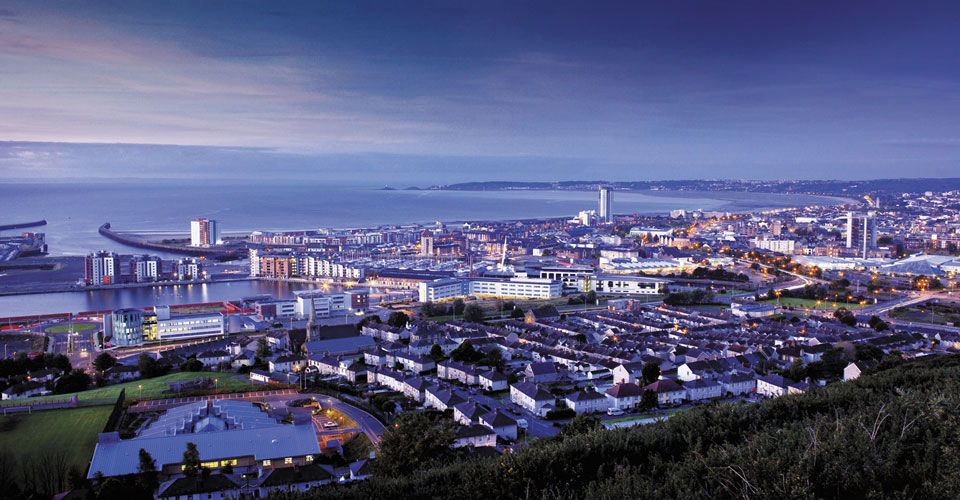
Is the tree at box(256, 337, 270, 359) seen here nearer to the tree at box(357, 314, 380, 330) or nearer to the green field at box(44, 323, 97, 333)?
the tree at box(357, 314, 380, 330)

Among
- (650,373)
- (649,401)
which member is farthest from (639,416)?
(650,373)

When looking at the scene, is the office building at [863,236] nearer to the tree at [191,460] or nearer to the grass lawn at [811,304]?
the grass lawn at [811,304]

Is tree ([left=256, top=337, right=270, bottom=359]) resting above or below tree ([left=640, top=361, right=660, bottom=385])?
below

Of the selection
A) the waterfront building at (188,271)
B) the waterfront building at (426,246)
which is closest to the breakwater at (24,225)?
the waterfront building at (188,271)

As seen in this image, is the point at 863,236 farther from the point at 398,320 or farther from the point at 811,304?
the point at 398,320

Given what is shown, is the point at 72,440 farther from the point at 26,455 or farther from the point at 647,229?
the point at 647,229

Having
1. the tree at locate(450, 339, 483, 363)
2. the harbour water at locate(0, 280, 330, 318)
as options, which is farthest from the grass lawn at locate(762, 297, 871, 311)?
the harbour water at locate(0, 280, 330, 318)

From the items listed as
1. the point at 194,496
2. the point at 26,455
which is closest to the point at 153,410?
the point at 26,455
